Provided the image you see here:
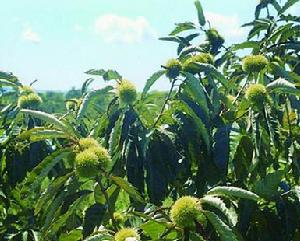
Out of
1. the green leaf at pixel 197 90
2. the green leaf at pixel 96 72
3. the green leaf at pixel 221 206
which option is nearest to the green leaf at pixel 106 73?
the green leaf at pixel 96 72

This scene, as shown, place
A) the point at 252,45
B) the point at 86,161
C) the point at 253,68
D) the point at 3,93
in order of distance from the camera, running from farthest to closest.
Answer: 1. the point at 3,93
2. the point at 252,45
3. the point at 253,68
4. the point at 86,161

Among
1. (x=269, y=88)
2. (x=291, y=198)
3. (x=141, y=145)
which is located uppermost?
(x=269, y=88)

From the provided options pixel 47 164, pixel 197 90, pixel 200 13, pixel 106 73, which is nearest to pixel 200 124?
pixel 197 90

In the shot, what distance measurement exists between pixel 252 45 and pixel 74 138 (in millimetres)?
954

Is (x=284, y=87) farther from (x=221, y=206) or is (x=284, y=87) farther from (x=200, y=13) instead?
(x=200, y=13)

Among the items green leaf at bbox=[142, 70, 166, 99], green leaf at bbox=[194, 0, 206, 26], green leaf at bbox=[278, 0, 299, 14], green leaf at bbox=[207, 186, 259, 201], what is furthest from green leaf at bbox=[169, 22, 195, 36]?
green leaf at bbox=[207, 186, 259, 201]

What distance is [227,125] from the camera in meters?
1.67

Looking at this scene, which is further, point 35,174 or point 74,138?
point 35,174

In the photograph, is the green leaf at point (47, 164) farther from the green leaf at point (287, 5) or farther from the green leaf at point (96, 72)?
the green leaf at point (287, 5)

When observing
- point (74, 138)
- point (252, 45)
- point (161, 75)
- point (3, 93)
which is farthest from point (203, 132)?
point (3, 93)

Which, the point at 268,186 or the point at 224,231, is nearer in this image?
the point at 224,231

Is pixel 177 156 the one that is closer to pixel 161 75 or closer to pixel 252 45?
pixel 161 75

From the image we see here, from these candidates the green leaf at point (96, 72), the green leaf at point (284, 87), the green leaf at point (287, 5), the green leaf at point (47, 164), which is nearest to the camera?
the green leaf at point (47, 164)

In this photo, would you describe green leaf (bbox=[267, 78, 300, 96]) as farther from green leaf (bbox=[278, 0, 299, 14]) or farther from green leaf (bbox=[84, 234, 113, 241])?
green leaf (bbox=[278, 0, 299, 14])
